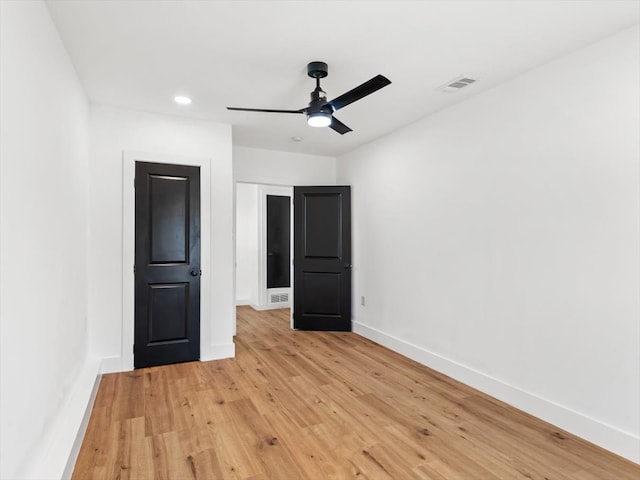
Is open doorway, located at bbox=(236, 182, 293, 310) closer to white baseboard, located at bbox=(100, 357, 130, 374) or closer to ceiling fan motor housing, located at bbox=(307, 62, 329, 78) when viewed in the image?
white baseboard, located at bbox=(100, 357, 130, 374)

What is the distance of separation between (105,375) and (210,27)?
3.27 meters

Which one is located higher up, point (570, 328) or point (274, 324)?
point (570, 328)

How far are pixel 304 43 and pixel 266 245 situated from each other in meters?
4.66

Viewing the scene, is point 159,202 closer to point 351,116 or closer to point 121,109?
point 121,109

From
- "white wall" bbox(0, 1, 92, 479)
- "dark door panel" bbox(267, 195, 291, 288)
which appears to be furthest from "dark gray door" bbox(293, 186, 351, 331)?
"white wall" bbox(0, 1, 92, 479)

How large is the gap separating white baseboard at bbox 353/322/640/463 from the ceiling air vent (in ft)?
8.37

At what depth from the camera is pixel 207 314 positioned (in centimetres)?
403

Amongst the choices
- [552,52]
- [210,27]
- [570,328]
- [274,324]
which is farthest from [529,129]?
[274,324]

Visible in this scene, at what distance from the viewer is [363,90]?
2.46 m

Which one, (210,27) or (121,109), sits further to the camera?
(121,109)

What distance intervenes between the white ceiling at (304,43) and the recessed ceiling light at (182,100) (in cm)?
7

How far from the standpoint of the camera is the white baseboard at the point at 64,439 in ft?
6.00

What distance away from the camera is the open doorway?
6.80 meters

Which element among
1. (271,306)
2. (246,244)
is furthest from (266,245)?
(271,306)
